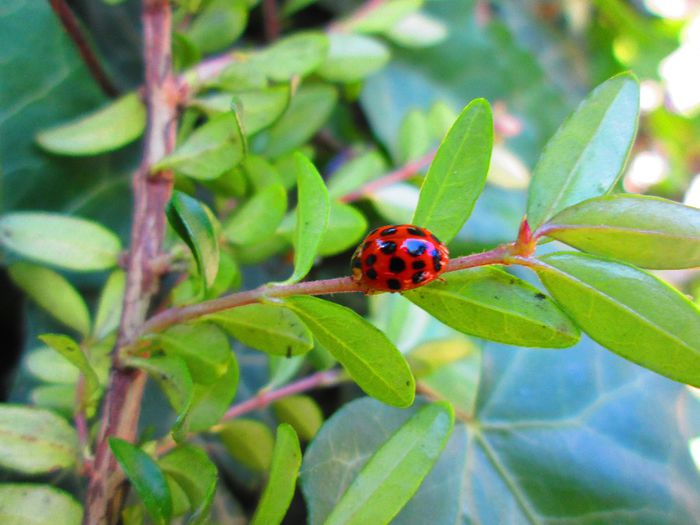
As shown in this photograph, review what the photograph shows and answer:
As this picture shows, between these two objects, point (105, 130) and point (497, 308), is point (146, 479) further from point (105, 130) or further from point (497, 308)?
point (105, 130)

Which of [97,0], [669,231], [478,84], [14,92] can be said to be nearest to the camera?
[669,231]

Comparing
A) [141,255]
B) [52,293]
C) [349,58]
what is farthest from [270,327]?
[349,58]

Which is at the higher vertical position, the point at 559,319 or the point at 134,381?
the point at 559,319

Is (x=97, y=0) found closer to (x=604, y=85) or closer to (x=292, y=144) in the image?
(x=292, y=144)

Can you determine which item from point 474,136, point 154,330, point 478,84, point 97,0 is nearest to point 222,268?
point 154,330

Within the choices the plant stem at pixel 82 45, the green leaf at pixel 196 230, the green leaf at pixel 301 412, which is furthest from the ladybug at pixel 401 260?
the plant stem at pixel 82 45

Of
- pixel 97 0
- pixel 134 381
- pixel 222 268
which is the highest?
pixel 97 0
